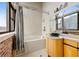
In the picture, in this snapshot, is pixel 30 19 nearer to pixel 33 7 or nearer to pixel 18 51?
pixel 33 7

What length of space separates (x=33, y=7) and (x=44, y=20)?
0.53m

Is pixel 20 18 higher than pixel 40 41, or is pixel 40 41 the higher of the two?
pixel 20 18

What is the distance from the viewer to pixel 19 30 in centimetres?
299

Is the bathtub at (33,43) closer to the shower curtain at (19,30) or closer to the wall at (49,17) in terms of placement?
the shower curtain at (19,30)

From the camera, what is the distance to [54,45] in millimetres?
2281

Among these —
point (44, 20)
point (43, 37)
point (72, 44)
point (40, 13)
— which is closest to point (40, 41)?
point (43, 37)

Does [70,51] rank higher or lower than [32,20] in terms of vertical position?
lower

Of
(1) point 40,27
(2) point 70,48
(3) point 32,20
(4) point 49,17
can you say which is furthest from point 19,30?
(2) point 70,48

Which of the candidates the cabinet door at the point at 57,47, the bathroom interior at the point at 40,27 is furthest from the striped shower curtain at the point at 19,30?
the cabinet door at the point at 57,47

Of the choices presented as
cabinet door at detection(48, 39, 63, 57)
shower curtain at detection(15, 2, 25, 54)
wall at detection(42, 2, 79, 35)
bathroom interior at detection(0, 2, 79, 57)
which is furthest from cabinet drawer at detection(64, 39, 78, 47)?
shower curtain at detection(15, 2, 25, 54)

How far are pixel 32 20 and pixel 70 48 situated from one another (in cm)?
175

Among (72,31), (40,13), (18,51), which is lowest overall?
(18,51)

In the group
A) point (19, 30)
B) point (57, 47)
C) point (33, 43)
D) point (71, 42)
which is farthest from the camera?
point (33, 43)

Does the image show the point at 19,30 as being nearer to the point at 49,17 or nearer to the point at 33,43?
the point at 33,43
